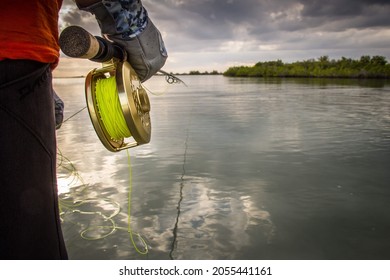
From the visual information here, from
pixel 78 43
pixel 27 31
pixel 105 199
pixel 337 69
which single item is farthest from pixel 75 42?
pixel 337 69

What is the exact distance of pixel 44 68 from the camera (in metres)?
1.05

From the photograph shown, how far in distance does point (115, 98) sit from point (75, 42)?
669 mm

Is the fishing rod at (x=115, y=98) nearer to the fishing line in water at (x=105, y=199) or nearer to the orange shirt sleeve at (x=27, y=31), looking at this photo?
the fishing line in water at (x=105, y=199)

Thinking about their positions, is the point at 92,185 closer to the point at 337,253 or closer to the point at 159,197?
the point at 159,197

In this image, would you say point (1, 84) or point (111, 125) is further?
point (111, 125)

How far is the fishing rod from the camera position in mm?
1433

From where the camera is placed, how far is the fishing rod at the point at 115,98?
143 cm

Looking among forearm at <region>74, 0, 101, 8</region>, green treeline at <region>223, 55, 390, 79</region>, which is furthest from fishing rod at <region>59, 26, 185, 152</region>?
green treeline at <region>223, 55, 390, 79</region>

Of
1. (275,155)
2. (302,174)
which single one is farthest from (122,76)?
(275,155)

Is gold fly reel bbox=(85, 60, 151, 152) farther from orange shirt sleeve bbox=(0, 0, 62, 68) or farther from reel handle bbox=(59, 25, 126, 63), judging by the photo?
orange shirt sleeve bbox=(0, 0, 62, 68)

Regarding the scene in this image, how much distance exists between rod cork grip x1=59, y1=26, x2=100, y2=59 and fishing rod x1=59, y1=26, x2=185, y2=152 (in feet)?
0.15

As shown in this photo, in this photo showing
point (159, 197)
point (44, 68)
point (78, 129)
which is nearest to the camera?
point (44, 68)

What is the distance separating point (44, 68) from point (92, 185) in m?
3.62

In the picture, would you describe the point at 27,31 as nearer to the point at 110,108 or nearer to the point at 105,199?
the point at 110,108
